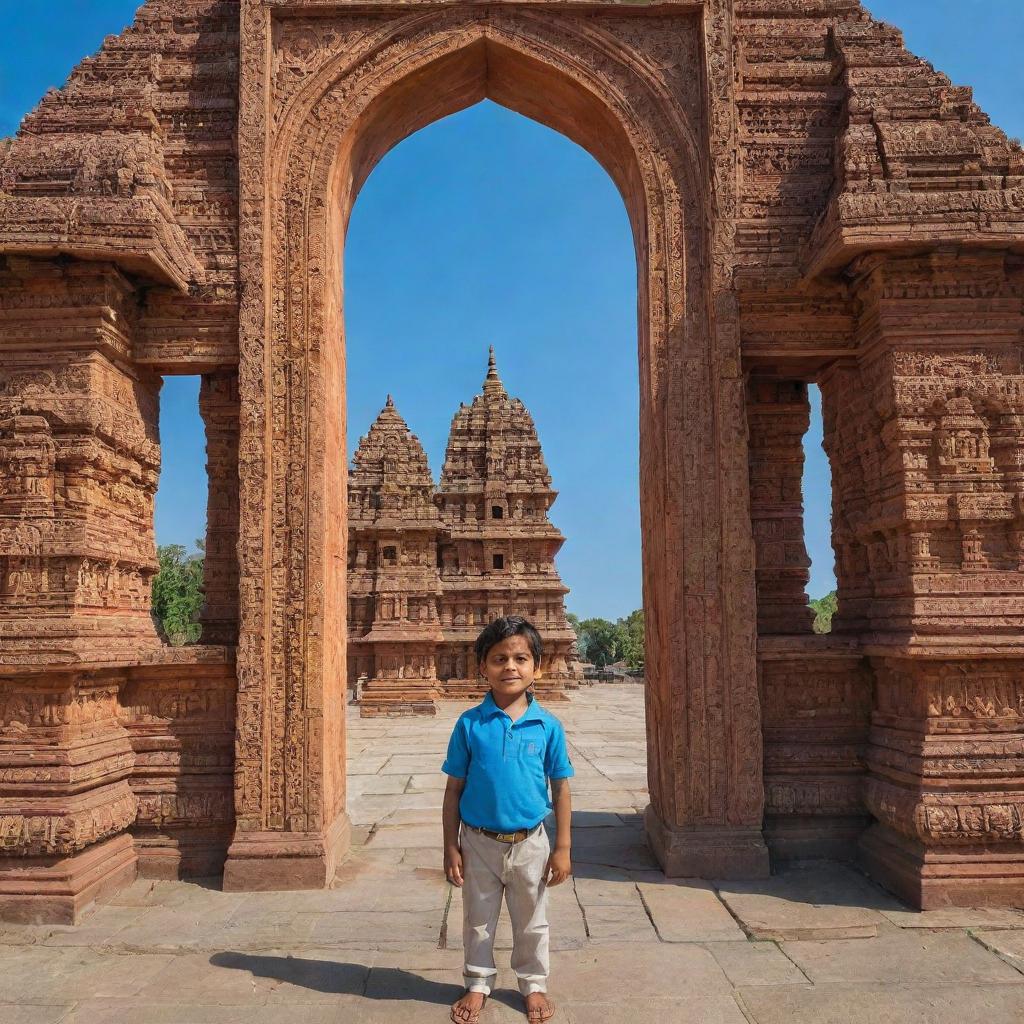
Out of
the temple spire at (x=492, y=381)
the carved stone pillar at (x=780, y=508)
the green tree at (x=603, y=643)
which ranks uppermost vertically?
the temple spire at (x=492, y=381)

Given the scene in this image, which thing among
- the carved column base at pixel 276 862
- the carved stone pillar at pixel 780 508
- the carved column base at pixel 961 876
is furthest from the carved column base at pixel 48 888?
the carved stone pillar at pixel 780 508

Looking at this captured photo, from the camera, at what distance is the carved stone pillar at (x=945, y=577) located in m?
5.42

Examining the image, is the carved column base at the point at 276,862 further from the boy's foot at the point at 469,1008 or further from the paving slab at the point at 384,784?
the paving slab at the point at 384,784

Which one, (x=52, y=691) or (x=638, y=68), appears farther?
(x=638, y=68)

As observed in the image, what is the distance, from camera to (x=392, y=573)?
23.0 metres

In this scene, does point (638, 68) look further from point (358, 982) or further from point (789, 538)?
point (358, 982)

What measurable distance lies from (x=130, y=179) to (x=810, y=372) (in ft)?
17.9

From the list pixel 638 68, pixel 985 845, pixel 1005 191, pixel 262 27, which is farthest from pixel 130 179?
pixel 985 845

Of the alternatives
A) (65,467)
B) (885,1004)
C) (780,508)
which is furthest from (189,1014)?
(780,508)

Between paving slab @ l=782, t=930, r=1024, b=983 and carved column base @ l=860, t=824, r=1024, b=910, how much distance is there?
0.40 m

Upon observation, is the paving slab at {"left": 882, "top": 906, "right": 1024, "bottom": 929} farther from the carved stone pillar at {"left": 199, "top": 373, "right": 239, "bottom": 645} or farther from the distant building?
the distant building

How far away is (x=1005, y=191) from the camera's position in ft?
18.8

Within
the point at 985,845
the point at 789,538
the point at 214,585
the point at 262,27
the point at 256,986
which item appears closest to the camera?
the point at 256,986

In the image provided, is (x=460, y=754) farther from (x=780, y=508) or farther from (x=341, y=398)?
(x=780, y=508)
